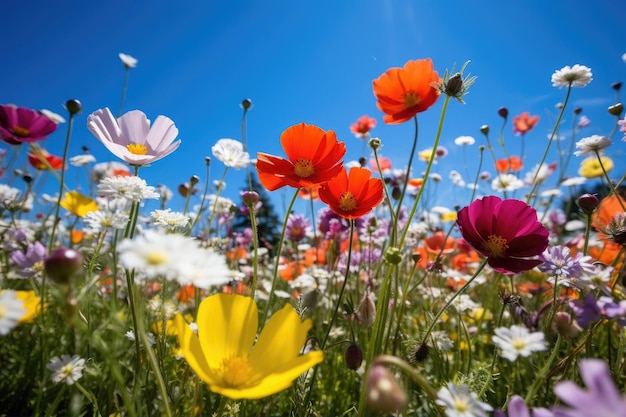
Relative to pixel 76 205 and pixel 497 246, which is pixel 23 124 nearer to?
pixel 76 205

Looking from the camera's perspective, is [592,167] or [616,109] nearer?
[616,109]

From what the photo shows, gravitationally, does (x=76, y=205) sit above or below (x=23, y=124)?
below

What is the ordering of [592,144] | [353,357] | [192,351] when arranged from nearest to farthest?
[192,351] → [353,357] → [592,144]

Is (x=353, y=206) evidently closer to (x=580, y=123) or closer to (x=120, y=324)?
(x=120, y=324)

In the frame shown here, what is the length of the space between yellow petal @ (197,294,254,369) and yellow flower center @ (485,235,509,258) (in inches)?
17.9

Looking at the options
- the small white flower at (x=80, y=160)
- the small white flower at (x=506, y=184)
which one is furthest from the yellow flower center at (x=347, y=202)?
the small white flower at (x=80, y=160)

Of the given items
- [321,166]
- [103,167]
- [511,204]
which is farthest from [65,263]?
[103,167]

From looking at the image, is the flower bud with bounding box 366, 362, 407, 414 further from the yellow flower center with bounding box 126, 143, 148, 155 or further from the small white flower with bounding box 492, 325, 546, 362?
the yellow flower center with bounding box 126, 143, 148, 155

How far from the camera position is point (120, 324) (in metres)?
0.38

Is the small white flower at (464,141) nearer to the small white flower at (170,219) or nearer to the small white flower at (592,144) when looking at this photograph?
the small white flower at (592,144)

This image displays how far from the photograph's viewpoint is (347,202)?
2.75 ft

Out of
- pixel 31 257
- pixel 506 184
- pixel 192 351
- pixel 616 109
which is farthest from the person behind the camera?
pixel 506 184

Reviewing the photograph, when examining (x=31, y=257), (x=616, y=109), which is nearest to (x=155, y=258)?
(x=31, y=257)

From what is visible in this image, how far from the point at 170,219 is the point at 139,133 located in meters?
0.18
